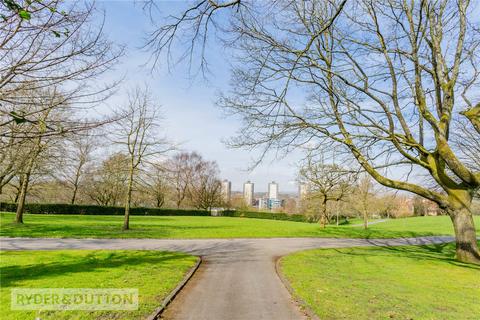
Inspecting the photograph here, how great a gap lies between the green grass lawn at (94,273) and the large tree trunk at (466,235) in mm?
10420

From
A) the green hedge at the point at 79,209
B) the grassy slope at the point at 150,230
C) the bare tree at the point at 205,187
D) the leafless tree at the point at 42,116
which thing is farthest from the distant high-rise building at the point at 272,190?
the leafless tree at the point at 42,116

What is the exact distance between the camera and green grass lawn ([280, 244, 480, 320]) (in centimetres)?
616

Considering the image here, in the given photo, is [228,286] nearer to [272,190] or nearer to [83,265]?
[83,265]

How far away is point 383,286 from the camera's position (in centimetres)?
837

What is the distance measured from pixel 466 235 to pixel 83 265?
13.9 metres

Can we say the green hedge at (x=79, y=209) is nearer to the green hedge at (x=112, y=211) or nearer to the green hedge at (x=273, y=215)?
the green hedge at (x=112, y=211)

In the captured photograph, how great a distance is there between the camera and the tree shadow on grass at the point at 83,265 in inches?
300

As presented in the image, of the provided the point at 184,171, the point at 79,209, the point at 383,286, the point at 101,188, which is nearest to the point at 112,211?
the point at 79,209

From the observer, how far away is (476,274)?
11094 millimetres

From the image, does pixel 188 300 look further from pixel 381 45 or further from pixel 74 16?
pixel 381 45

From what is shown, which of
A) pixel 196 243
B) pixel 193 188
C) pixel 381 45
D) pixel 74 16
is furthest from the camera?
pixel 193 188

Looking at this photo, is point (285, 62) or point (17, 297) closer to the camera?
point (17, 297)

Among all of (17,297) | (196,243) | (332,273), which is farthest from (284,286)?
(196,243)

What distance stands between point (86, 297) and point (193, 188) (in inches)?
2556
